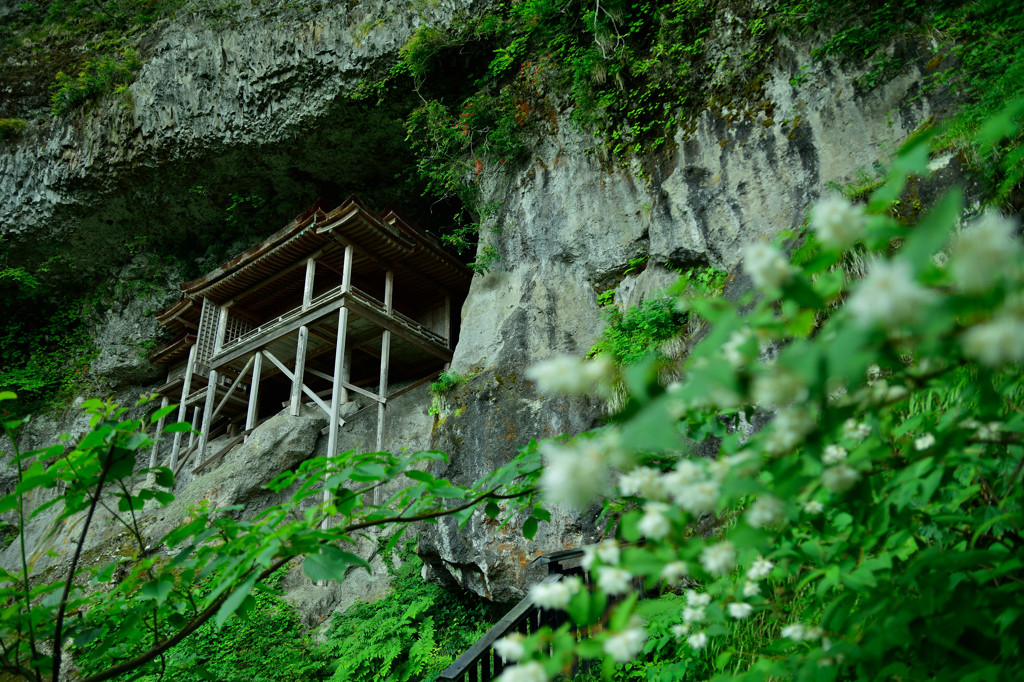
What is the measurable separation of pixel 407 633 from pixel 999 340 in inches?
272

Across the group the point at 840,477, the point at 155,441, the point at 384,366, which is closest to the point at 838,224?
the point at 840,477

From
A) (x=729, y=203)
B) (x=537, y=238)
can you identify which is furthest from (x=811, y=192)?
(x=537, y=238)

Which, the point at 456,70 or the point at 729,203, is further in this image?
the point at 456,70

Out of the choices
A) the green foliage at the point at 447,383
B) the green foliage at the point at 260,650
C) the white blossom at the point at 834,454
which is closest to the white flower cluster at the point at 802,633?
the white blossom at the point at 834,454

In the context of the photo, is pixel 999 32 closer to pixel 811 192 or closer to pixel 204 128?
pixel 811 192

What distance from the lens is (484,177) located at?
9328mm

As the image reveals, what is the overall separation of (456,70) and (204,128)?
256 inches

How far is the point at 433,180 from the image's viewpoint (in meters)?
10.1

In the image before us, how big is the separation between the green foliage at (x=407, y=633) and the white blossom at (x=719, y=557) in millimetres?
5413

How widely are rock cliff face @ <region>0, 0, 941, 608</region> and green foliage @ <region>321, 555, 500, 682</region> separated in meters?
0.50

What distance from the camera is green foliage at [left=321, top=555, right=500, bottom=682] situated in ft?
19.9

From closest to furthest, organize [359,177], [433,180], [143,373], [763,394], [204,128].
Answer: [763,394], [433,180], [204,128], [359,177], [143,373]

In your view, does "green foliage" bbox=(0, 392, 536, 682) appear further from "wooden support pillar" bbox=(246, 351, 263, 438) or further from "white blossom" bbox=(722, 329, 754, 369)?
"wooden support pillar" bbox=(246, 351, 263, 438)

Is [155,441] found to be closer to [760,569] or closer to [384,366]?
[760,569]
